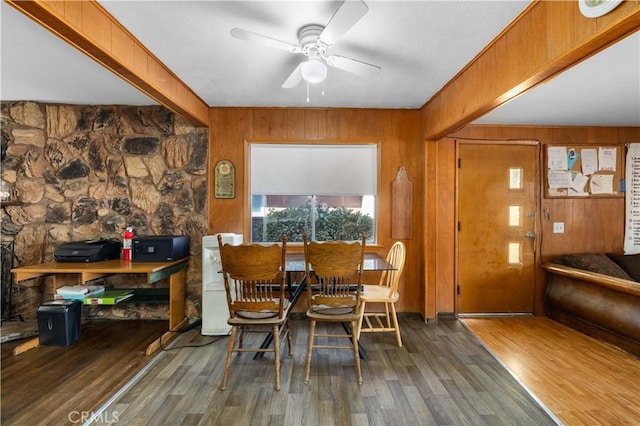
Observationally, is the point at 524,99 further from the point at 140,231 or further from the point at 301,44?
the point at 140,231

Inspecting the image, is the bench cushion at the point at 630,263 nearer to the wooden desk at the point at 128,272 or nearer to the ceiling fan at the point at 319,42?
the ceiling fan at the point at 319,42

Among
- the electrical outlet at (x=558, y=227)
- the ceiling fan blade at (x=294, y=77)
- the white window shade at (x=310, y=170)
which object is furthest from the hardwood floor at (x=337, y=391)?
the ceiling fan blade at (x=294, y=77)

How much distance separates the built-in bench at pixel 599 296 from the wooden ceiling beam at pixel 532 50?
2070 mm

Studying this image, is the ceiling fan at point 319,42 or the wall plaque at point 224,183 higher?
the ceiling fan at point 319,42

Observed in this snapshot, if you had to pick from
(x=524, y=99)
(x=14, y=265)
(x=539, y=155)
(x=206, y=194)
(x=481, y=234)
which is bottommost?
(x=14, y=265)

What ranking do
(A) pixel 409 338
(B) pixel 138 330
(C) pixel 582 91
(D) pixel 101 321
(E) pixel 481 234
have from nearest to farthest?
(C) pixel 582 91
(A) pixel 409 338
(B) pixel 138 330
(D) pixel 101 321
(E) pixel 481 234

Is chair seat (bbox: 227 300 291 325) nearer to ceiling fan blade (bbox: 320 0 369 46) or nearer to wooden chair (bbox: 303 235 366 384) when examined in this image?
wooden chair (bbox: 303 235 366 384)

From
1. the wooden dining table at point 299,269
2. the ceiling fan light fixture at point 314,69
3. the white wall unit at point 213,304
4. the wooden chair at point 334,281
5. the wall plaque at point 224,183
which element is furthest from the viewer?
the wall plaque at point 224,183

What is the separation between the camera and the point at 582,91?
287cm

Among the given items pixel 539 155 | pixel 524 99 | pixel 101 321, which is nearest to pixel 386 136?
pixel 524 99

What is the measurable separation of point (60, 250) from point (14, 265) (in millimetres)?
820

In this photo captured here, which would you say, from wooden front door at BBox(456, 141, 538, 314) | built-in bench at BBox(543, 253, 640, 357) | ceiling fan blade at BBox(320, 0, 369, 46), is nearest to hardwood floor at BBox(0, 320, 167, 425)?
ceiling fan blade at BBox(320, 0, 369, 46)

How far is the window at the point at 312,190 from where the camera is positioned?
375 cm

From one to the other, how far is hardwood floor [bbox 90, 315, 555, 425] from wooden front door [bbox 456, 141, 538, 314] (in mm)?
1098
